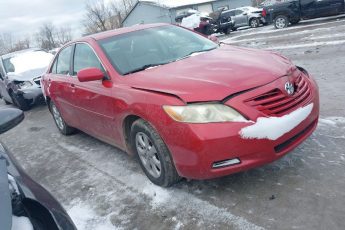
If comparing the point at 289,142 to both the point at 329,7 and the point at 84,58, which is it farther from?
the point at 329,7

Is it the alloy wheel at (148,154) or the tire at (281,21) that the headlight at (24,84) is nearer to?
the alloy wheel at (148,154)

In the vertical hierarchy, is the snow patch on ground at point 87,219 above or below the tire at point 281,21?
below

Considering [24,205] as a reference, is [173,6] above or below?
above

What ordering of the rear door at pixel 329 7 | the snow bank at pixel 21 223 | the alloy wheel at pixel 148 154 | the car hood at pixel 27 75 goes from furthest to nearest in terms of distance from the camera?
the rear door at pixel 329 7 < the car hood at pixel 27 75 < the alloy wheel at pixel 148 154 < the snow bank at pixel 21 223

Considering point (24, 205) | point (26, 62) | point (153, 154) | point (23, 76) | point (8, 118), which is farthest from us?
point (26, 62)

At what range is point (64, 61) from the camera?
5.70 meters

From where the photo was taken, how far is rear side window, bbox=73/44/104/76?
4.48 m

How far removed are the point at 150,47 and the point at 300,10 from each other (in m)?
14.5

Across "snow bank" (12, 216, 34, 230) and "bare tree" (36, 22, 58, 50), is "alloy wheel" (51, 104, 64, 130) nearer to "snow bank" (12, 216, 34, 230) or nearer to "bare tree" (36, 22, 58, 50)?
"snow bank" (12, 216, 34, 230)

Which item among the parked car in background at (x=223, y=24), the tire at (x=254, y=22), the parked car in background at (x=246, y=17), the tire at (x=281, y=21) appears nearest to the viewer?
the tire at (x=281, y=21)

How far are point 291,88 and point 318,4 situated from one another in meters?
14.5

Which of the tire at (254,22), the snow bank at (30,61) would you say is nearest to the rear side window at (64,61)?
the snow bank at (30,61)

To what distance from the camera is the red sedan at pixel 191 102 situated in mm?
3076

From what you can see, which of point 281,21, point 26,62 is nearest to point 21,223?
point 26,62
